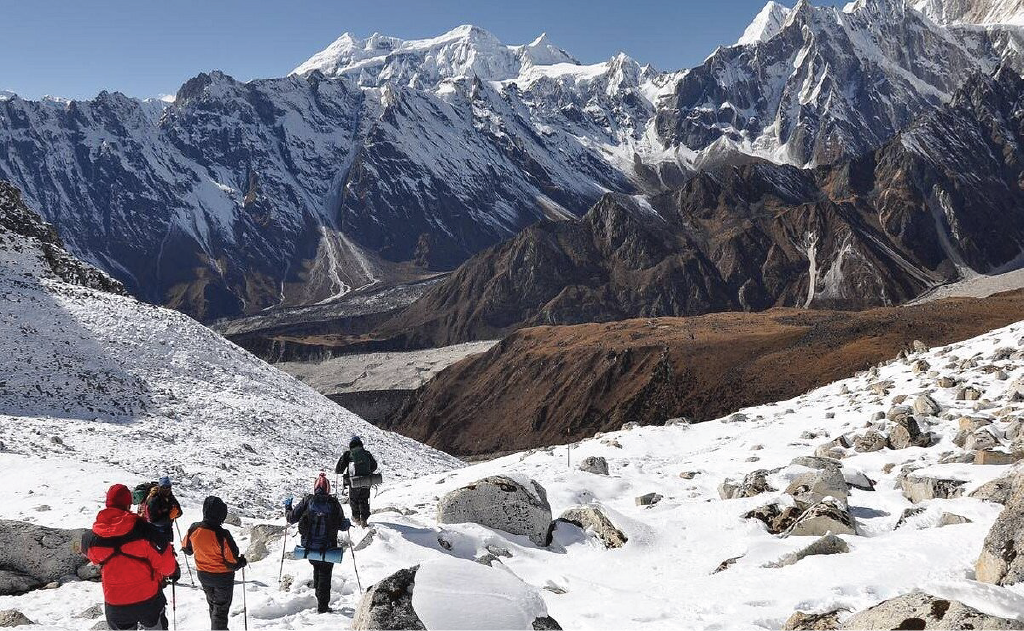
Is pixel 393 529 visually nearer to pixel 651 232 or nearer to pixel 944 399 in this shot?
pixel 944 399

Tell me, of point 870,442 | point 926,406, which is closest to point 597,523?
point 870,442

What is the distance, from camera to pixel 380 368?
144 metres

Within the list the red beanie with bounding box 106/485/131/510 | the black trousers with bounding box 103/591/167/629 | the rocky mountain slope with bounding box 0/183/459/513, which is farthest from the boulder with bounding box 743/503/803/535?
the rocky mountain slope with bounding box 0/183/459/513

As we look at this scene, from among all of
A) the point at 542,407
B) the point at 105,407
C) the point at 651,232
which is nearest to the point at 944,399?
the point at 105,407

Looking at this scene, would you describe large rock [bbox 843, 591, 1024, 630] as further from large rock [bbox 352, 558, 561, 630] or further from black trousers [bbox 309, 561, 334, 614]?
black trousers [bbox 309, 561, 334, 614]

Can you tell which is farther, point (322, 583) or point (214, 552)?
point (322, 583)

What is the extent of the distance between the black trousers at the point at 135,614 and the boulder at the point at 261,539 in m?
4.84

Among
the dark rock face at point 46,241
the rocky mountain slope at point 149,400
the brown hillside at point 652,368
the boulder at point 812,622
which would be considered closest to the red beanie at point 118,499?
the boulder at point 812,622

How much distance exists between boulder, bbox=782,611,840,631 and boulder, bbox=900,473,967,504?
6.26m

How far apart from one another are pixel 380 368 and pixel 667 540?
133423 millimetres

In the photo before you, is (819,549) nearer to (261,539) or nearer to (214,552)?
(214,552)

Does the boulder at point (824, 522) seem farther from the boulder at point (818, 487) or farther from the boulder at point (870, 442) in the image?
the boulder at point (870, 442)

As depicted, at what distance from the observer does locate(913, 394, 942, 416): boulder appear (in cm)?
1948

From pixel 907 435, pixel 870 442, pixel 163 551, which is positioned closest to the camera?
pixel 163 551
